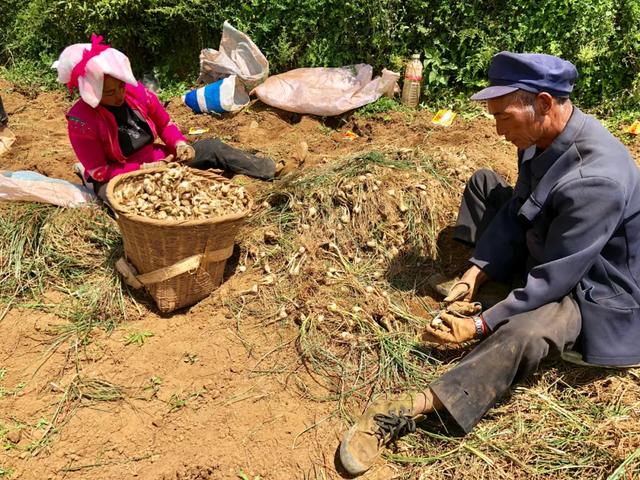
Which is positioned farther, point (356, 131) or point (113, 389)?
point (356, 131)

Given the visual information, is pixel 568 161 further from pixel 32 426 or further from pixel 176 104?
pixel 176 104

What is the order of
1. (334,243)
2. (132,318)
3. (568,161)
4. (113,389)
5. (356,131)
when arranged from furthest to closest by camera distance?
(356,131)
(334,243)
(132,318)
(113,389)
(568,161)

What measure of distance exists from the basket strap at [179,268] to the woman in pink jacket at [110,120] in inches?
27.0

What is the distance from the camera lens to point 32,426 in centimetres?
214

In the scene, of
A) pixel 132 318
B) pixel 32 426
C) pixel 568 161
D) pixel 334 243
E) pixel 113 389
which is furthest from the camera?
pixel 334 243

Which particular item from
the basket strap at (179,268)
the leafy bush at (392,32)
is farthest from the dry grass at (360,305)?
the leafy bush at (392,32)

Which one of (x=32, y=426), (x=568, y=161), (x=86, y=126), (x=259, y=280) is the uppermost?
(x=568, y=161)

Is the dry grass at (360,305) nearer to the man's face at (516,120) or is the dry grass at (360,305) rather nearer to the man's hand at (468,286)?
the man's hand at (468,286)

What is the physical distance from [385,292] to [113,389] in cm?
131

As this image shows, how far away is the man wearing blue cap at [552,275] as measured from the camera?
1.91 metres

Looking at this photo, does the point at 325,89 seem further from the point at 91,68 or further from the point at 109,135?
the point at 91,68

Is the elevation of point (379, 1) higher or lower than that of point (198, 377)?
higher

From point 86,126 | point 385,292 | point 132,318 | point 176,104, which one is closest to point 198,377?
point 132,318

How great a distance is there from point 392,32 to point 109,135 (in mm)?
2918
